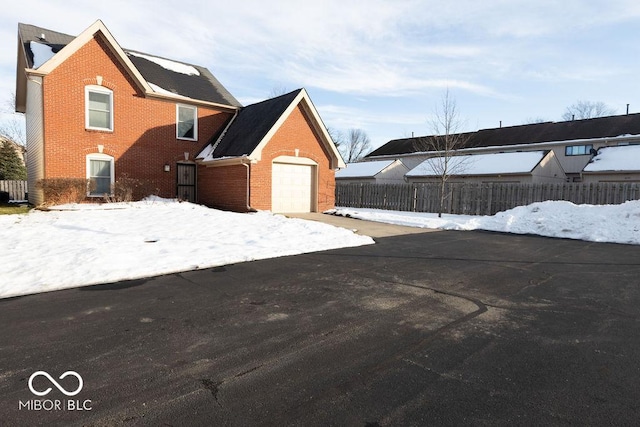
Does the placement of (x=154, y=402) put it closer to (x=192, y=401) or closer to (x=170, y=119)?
(x=192, y=401)

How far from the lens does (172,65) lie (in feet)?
73.0

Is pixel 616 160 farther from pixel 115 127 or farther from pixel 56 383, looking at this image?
pixel 56 383

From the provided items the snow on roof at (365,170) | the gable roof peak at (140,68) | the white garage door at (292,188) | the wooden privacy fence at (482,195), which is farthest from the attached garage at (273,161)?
the snow on roof at (365,170)

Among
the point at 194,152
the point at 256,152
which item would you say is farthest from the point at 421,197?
the point at 194,152

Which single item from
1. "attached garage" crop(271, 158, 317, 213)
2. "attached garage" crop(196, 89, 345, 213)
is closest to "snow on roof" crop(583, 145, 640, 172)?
"attached garage" crop(196, 89, 345, 213)

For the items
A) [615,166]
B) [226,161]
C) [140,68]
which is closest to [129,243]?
[226,161]

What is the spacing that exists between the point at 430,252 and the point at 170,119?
1576 centimetres

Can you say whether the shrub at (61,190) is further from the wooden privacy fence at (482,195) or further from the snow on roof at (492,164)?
the snow on roof at (492,164)

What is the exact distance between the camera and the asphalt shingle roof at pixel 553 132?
106 feet

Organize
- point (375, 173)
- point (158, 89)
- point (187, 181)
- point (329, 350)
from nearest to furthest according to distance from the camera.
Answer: point (329, 350), point (158, 89), point (187, 181), point (375, 173)

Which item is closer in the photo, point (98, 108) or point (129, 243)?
point (129, 243)

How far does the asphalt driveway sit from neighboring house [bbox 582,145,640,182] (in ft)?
73.7

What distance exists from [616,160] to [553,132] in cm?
1139

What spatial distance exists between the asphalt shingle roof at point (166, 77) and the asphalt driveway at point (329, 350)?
53.9 feet
